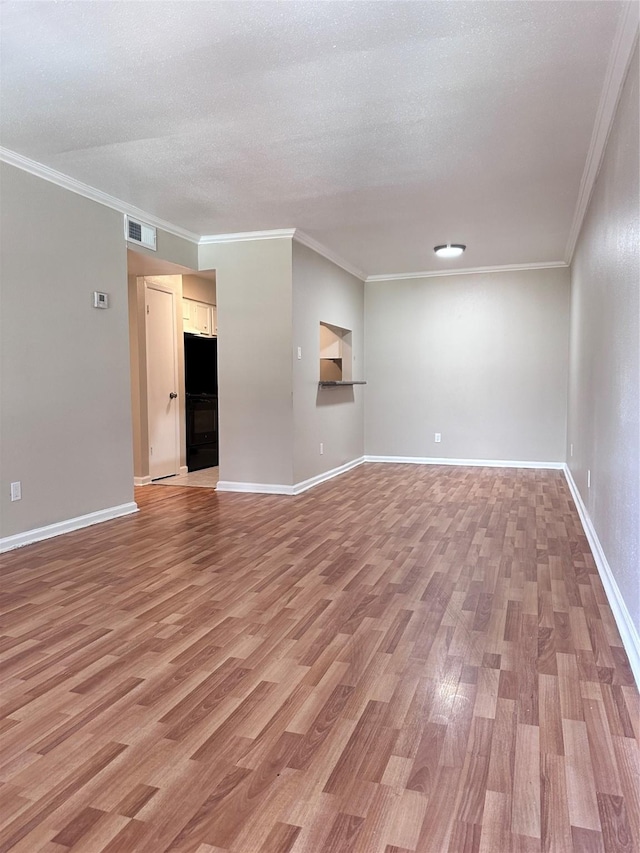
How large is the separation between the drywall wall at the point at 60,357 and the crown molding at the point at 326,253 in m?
1.68

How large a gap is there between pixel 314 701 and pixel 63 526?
9.25 ft

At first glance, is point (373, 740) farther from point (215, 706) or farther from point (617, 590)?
point (617, 590)

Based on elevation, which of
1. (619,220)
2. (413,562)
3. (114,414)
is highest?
(619,220)

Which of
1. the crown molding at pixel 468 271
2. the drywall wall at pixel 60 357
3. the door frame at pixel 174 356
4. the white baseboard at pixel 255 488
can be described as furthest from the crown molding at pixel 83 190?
the crown molding at pixel 468 271

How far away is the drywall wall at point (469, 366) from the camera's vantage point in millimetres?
7039

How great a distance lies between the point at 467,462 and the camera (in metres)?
7.44

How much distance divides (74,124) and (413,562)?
10.2 ft

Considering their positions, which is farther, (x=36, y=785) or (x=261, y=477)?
(x=261, y=477)

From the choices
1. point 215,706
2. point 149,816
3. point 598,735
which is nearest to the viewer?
point 149,816

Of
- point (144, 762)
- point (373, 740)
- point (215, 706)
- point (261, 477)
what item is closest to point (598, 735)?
point (373, 740)

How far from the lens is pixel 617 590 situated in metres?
2.56

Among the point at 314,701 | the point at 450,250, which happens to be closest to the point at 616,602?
the point at 314,701

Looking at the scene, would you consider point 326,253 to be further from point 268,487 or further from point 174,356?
point 268,487

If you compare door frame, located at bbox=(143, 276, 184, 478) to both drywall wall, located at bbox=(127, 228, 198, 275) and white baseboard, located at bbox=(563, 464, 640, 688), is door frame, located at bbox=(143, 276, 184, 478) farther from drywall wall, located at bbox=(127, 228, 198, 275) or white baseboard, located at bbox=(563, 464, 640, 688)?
white baseboard, located at bbox=(563, 464, 640, 688)
